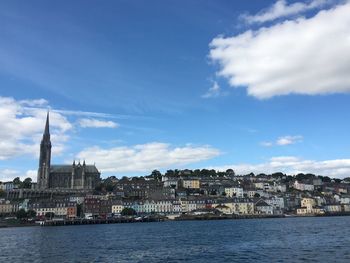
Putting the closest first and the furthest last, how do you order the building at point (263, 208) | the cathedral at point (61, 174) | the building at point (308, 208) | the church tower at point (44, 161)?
the building at point (263, 208) → the building at point (308, 208) → the church tower at point (44, 161) → the cathedral at point (61, 174)

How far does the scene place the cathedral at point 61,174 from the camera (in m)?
182

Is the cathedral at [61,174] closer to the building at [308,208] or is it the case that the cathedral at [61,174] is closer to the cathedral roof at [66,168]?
the cathedral roof at [66,168]

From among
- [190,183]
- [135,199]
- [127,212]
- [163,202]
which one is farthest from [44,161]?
[190,183]

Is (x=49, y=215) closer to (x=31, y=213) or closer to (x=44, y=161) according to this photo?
(x=31, y=213)

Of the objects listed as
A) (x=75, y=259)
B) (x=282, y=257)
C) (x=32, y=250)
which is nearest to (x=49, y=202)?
(x=32, y=250)

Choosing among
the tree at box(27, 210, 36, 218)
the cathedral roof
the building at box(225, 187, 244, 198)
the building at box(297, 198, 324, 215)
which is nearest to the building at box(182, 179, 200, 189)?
the building at box(225, 187, 244, 198)

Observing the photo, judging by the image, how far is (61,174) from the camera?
187m

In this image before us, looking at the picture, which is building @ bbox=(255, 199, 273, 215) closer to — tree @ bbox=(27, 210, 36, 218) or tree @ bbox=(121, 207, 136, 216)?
tree @ bbox=(121, 207, 136, 216)

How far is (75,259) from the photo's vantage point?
3991 centimetres

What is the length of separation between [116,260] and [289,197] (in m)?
154

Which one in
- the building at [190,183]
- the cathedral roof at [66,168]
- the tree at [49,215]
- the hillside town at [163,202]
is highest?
the cathedral roof at [66,168]

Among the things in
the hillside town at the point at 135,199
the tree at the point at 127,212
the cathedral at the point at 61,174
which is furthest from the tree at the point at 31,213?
the cathedral at the point at 61,174

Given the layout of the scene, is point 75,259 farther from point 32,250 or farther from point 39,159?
point 39,159

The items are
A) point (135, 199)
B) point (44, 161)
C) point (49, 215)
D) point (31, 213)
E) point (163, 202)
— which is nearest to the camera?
point (31, 213)
